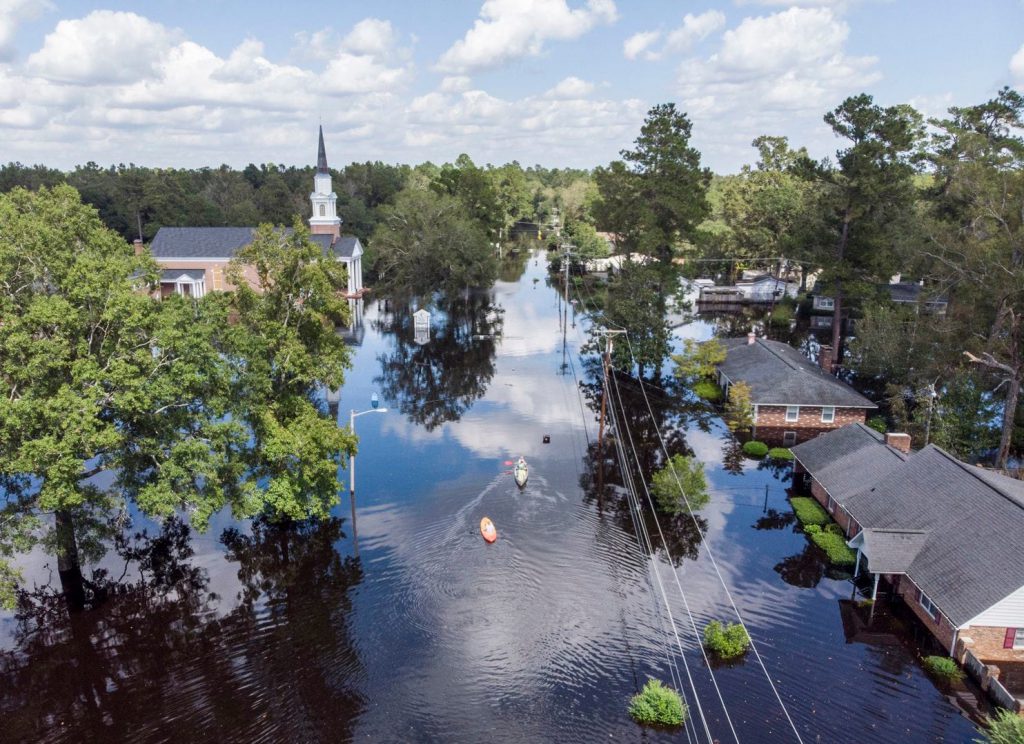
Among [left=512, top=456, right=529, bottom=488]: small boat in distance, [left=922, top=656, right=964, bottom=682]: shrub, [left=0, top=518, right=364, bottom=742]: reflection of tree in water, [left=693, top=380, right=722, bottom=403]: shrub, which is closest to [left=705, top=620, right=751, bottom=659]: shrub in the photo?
Result: [left=922, top=656, right=964, bottom=682]: shrub

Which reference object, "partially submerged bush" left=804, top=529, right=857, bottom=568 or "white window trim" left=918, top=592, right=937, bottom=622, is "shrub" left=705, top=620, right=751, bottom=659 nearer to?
"white window trim" left=918, top=592, right=937, bottom=622

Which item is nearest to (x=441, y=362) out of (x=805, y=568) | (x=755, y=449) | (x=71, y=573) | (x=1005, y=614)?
(x=755, y=449)

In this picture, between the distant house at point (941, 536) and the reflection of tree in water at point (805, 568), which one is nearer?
the distant house at point (941, 536)

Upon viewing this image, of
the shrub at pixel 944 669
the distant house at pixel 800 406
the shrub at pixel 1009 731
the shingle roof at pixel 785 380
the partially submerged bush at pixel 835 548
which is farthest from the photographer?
the shingle roof at pixel 785 380

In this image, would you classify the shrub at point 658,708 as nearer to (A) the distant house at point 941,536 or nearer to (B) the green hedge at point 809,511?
(A) the distant house at point 941,536

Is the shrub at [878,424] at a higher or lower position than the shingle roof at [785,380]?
lower

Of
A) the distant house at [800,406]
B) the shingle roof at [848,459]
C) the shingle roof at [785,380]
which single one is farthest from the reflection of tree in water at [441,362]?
the shingle roof at [848,459]

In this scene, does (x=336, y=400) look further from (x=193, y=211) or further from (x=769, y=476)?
(x=193, y=211)
